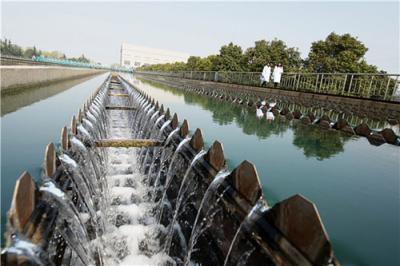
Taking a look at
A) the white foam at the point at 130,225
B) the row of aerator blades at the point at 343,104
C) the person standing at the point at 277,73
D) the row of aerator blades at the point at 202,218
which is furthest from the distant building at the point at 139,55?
the row of aerator blades at the point at 202,218

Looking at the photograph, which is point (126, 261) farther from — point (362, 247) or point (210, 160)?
point (362, 247)

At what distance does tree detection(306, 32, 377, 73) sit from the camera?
37.0m

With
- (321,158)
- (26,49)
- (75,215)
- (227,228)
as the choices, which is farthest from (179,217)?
(26,49)

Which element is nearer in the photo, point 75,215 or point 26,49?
point 75,215

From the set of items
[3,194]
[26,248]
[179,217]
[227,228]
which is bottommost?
[179,217]

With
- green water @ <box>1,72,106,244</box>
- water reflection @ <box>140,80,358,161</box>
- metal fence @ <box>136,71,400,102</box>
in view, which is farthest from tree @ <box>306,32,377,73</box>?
green water @ <box>1,72,106,244</box>

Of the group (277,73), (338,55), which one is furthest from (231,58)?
(277,73)

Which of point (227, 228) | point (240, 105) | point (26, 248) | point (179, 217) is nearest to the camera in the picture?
point (26, 248)

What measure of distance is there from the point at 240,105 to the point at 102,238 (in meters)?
12.9

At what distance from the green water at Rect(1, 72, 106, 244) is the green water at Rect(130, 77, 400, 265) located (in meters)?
3.93

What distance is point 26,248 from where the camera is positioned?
230 cm

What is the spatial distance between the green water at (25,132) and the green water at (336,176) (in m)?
3.93

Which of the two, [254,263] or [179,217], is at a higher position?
[254,263]

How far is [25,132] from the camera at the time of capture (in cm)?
805
